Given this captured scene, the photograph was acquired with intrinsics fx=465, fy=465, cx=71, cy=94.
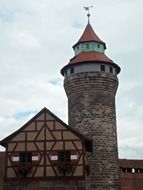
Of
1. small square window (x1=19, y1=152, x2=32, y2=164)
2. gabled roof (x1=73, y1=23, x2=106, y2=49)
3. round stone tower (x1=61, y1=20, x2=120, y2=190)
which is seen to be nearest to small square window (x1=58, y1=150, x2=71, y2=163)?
small square window (x1=19, y1=152, x2=32, y2=164)

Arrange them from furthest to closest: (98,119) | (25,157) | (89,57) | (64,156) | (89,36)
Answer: (89,36), (89,57), (98,119), (25,157), (64,156)

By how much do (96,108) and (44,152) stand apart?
27.5ft

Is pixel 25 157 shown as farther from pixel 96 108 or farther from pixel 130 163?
pixel 130 163

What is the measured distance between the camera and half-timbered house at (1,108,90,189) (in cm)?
2286

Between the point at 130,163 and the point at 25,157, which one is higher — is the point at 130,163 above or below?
above

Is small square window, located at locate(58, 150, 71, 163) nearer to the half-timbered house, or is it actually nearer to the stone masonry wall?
the half-timbered house

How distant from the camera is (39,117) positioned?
77.9ft

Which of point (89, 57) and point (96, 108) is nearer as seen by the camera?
point (96, 108)

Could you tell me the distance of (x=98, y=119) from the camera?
100ft

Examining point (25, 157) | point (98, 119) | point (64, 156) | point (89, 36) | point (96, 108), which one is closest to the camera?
point (64, 156)

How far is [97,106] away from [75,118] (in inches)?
66.7

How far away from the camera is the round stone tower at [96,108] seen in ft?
97.6

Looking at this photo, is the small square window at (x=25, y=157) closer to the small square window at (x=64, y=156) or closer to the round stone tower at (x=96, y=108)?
the small square window at (x=64, y=156)

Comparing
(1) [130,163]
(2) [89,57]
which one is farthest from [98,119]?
(1) [130,163]
